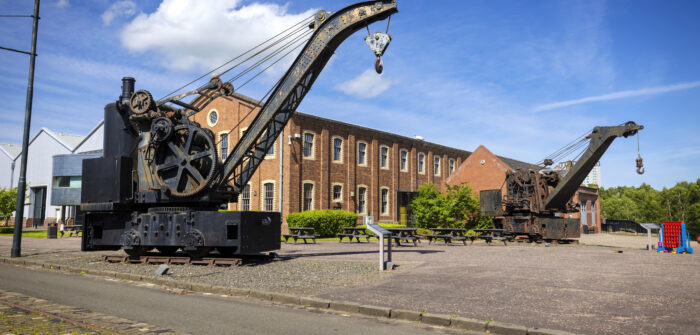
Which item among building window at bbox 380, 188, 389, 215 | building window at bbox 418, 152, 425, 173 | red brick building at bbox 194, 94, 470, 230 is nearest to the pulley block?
red brick building at bbox 194, 94, 470, 230

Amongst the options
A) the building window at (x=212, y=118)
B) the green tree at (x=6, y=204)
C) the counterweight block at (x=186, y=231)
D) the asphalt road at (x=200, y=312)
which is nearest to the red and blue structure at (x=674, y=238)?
the counterweight block at (x=186, y=231)

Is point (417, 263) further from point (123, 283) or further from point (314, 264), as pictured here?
point (123, 283)

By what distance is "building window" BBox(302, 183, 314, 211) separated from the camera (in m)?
28.3

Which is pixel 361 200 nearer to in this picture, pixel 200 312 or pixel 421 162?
pixel 421 162

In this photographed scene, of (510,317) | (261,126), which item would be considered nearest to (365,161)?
(261,126)

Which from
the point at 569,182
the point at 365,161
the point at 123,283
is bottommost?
the point at 123,283

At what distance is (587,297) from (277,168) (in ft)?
72.8

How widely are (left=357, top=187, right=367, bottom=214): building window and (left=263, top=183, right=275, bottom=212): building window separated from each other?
253 inches

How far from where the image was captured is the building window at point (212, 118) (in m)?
31.2

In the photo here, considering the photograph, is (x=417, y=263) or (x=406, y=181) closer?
(x=417, y=263)

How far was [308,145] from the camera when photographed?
28.6m

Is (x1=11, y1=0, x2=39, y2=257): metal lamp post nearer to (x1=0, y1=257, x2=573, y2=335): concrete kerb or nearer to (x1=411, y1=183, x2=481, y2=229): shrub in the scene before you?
(x1=0, y1=257, x2=573, y2=335): concrete kerb

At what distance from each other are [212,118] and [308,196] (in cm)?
881

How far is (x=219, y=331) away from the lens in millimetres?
5320
